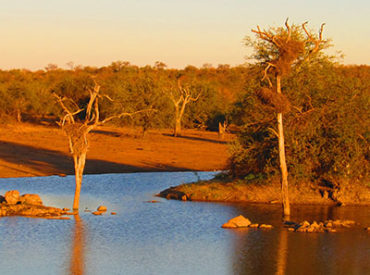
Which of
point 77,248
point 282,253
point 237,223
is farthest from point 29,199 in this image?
point 282,253

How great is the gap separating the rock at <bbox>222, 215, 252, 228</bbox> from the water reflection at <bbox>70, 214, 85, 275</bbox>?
5.54 m

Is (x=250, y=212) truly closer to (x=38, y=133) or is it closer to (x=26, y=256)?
(x=26, y=256)

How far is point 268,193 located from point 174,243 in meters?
9.32

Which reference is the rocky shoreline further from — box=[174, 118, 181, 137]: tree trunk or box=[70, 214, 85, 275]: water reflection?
box=[174, 118, 181, 137]: tree trunk

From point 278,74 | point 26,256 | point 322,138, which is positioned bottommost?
point 26,256

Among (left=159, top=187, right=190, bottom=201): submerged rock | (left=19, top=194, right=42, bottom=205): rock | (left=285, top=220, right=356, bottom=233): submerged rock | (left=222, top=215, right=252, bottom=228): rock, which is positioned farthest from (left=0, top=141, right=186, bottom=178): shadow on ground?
(left=285, top=220, right=356, bottom=233): submerged rock

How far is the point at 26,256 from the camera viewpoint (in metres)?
18.6

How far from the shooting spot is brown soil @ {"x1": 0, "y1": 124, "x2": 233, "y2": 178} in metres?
40.3

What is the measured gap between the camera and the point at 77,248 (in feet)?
64.8

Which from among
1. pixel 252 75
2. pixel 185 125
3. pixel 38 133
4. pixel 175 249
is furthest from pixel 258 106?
pixel 185 125

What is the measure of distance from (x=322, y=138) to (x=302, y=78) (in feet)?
9.76

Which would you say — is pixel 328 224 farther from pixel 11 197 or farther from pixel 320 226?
pixel 11 197

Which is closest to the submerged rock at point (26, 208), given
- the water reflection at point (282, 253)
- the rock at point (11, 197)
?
the rock at point (11, 197)

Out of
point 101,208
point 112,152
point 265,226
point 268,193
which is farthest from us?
point 112,152
